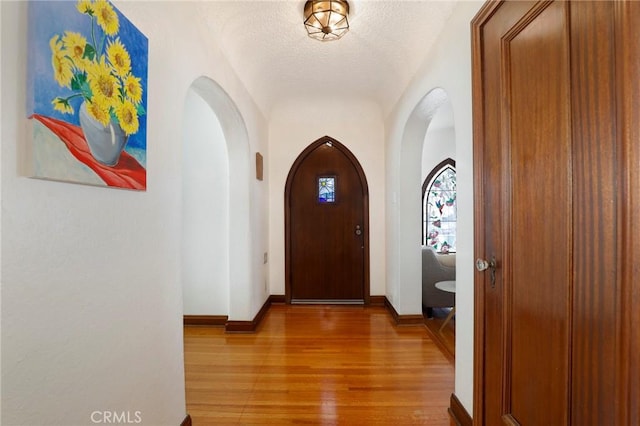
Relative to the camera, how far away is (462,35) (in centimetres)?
150

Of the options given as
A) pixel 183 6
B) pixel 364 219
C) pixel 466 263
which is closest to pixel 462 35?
pixel 466 263

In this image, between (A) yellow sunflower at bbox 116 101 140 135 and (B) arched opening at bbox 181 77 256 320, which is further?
(B) arched opening at bbox 181 77 256 320

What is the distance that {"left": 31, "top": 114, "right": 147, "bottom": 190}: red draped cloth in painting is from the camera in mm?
779

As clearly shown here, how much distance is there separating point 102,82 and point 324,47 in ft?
5.57

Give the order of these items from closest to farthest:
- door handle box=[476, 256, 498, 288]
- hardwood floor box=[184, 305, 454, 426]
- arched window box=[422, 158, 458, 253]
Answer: door handle box=[476, 256, 498, 288]
hardwood floor box=[184, 305, 454, 426]
arched window box=[422, 158, 458, 253]

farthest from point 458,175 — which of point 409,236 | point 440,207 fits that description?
point 440,207

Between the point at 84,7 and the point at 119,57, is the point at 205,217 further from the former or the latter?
the point at 84,7

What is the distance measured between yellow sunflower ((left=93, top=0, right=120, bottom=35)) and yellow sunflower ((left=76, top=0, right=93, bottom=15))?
0.02 m

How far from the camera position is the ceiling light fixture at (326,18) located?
164 cm

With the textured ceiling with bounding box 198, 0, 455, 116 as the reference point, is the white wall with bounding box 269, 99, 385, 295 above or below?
below

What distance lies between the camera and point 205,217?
115 inches

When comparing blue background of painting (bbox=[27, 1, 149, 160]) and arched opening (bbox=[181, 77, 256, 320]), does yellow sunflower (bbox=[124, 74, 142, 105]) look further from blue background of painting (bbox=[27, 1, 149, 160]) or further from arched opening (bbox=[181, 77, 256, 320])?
arched opening (bbox=[181, 77, 256, 320])

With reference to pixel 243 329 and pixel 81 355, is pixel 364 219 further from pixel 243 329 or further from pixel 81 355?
pixel 81 355

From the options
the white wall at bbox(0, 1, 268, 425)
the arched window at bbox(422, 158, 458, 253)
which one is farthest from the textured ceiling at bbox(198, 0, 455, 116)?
the arched window at bbox(422, 158, 458, 253)
